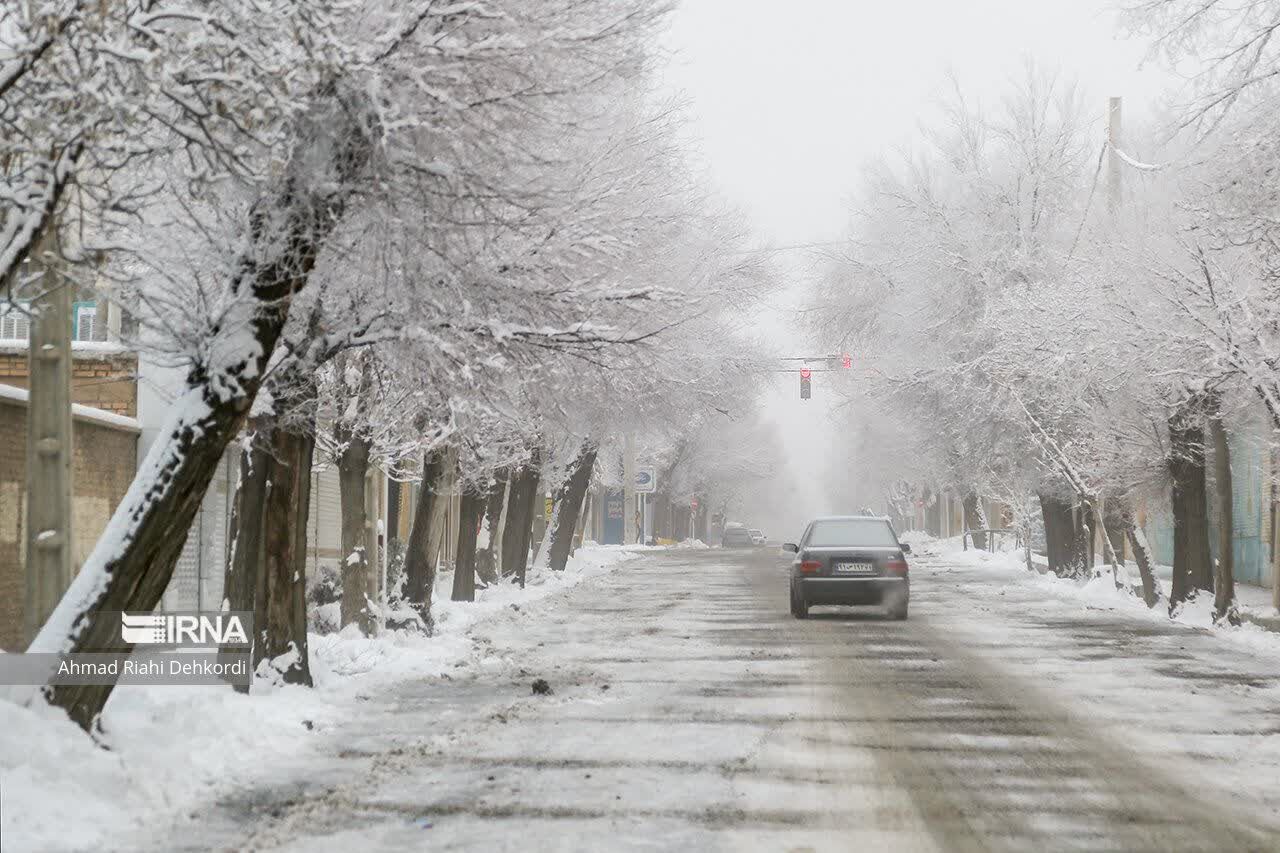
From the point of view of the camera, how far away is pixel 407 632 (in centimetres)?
2002

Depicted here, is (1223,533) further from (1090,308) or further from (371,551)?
(371,551)

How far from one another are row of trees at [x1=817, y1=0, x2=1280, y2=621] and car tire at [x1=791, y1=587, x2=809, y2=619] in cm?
555

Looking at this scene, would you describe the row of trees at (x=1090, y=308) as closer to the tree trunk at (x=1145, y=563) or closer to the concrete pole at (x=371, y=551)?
the tree trunk at (x=1145, y=563)

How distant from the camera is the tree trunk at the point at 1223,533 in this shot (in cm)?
2389

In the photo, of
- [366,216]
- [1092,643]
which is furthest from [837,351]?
[366,216]

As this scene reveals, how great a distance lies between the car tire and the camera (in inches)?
996

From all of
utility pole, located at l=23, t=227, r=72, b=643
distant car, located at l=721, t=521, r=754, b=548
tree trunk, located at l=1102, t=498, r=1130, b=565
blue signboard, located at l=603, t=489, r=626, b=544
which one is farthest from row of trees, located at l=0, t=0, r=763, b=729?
distant car, located at l=721, t=521, r=754, b=548

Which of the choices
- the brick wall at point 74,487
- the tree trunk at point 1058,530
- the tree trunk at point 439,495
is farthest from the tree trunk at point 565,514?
the brick wall at point 74,487

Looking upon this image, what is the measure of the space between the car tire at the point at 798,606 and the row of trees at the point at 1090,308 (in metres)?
5.55

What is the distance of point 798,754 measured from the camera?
1092 centimetres

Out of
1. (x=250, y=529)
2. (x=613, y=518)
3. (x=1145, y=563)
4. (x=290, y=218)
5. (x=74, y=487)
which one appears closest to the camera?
(x=290, y=218)

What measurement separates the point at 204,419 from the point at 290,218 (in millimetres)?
1274

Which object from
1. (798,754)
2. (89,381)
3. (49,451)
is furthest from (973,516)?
(49,451)

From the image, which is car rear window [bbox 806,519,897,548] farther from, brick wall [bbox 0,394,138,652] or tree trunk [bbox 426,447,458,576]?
brick wall [bbox 0,394,138,652]
